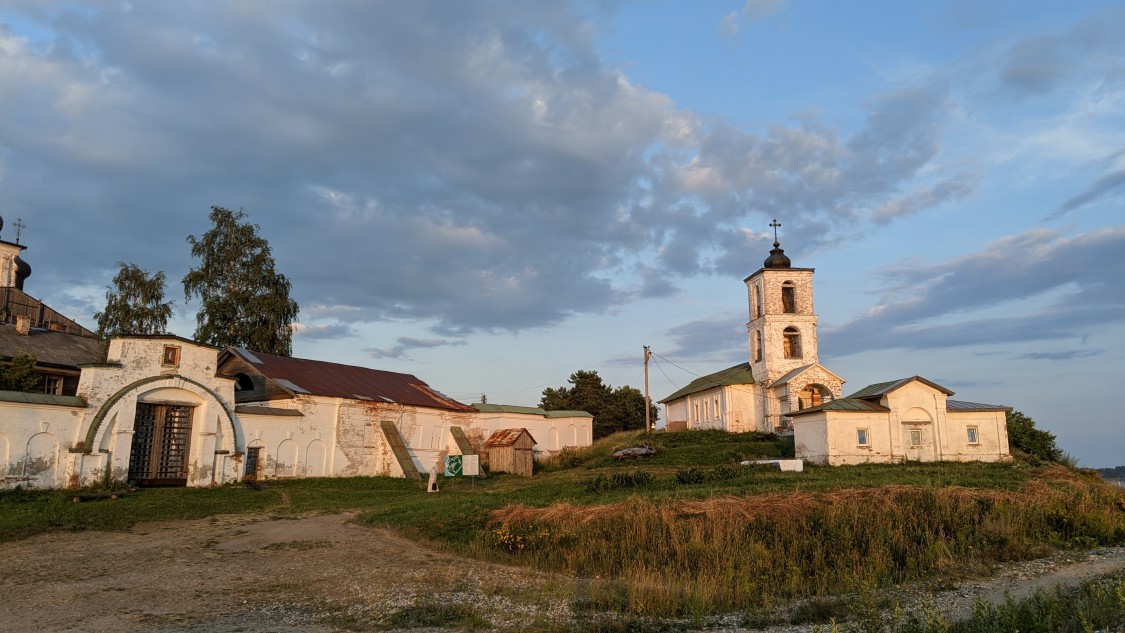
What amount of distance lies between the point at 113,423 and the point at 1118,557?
78.6 feet

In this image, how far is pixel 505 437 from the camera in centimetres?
3431

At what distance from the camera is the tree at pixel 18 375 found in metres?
23.9

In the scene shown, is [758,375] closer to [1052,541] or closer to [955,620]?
[1052,541]

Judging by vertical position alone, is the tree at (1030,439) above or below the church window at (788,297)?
below

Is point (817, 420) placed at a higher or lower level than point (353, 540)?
higher

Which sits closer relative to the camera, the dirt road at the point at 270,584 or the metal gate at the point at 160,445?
the dirt road at the point at 270,584

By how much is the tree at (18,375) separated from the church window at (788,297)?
3674 cm

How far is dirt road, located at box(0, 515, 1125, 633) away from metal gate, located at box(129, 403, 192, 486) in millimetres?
7642

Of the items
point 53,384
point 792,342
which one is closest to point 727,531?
point 53,384

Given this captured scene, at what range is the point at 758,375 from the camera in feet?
147

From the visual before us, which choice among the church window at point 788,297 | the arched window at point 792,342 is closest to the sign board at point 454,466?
the arched window at point 792,342

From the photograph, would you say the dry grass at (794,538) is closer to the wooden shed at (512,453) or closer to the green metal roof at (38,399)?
the green metal roof at (38,399)

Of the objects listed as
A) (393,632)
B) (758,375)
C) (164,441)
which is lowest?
(393,632)

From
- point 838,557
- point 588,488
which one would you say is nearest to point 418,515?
point 588,488
